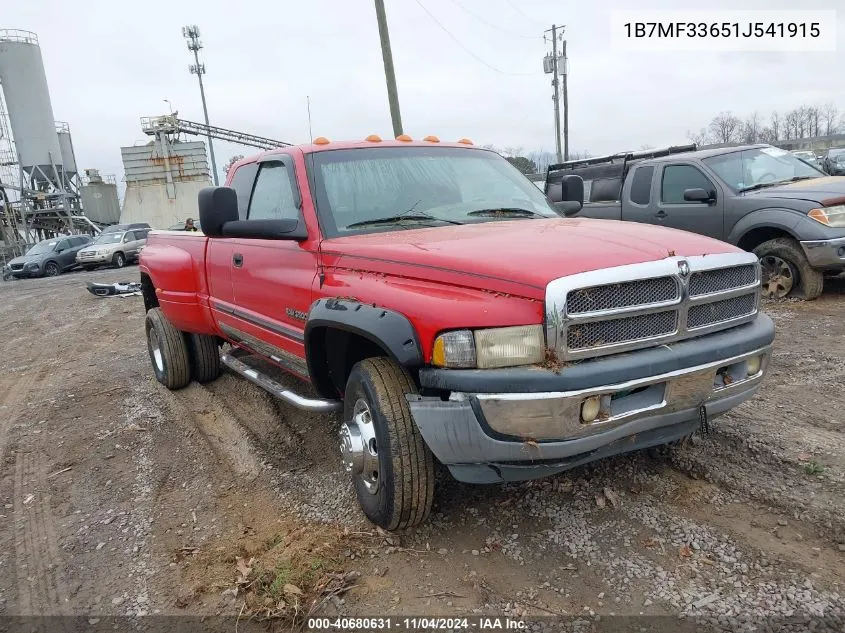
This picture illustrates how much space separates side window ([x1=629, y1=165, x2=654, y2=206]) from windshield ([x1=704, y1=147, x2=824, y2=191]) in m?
0.76

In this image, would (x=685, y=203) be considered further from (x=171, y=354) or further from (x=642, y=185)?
(x=171, y=354)


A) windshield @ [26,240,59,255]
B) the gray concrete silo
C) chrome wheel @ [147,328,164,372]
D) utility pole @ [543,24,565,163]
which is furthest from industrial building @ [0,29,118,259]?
chrome wheel @ [147,328,164,372]

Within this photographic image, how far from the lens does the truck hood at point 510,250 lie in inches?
94.5

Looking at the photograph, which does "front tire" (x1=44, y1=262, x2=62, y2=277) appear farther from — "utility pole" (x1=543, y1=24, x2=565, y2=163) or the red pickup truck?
"utility pole" (x1=543, y1=24, x2=565, y2=163)

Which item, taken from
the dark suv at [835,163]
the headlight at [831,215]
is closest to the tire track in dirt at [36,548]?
the headlight at [831,215]

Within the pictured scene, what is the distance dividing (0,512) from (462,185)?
11.0 feet

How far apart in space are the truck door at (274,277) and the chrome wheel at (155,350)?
169 centimetres

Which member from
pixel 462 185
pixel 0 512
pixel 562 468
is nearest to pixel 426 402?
pixel 562 468

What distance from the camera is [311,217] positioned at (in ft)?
11.1

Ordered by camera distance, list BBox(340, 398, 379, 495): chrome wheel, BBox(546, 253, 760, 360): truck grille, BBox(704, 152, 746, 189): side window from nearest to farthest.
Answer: BBox(546, 253, 760, 360): truck grille, BBox(340, 398, 379, 495): chrome wheel, BBox(704, 152, 746, 189): side window

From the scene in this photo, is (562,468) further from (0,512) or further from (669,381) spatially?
(0,512)

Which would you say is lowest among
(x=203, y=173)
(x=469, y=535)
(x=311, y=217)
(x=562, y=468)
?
(x=469, y=535)

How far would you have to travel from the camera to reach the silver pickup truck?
6.41 meters

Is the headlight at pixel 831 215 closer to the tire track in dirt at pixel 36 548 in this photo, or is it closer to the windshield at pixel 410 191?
the windshield at pixel 410 191
